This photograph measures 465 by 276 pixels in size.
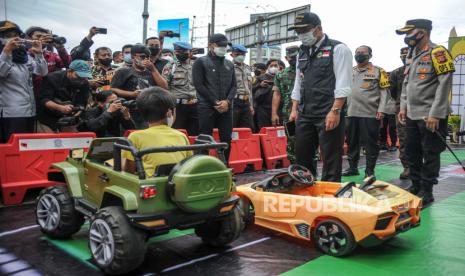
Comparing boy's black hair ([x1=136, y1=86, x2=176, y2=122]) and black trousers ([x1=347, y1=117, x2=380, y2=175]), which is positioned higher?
boy's black hair ([x1=136, y1=86, x2=176, y2=122])

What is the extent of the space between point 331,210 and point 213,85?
10.4 feet

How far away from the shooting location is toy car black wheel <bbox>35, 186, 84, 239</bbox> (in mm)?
3227

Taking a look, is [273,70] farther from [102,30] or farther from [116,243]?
[116,243]

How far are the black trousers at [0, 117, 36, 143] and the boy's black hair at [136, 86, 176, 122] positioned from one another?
2.75 metres

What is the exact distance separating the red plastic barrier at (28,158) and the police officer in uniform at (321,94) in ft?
9.68

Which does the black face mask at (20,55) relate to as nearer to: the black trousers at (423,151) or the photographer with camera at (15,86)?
the photographer with camera at (15,86)

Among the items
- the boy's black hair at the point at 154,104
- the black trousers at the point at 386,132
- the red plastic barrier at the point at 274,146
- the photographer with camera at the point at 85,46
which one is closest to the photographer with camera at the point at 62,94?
the photographer with camera at the point at 85,46

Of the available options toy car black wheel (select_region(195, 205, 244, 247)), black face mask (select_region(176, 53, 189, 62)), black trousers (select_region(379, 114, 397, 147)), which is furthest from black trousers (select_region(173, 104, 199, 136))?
black trousers (select_region(379, 114, 397, 147))

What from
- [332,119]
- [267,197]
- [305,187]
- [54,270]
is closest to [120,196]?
[54,270]

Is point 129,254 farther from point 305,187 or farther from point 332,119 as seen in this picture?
point 332,119

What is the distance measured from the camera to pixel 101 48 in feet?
21.7

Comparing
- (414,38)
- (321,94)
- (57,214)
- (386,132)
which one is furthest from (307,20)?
(386,132)

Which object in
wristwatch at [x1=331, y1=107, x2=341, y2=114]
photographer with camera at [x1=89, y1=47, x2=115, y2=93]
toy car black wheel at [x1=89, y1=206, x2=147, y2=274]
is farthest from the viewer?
photographer with camera at [x1=89, y1=47, x2=115, y2=93]

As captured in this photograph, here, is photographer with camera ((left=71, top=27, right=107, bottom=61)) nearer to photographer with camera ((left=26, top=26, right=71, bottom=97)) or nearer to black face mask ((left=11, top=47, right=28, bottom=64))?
photographer with camera ((left=26, top=26, right=71, bottom=97))
